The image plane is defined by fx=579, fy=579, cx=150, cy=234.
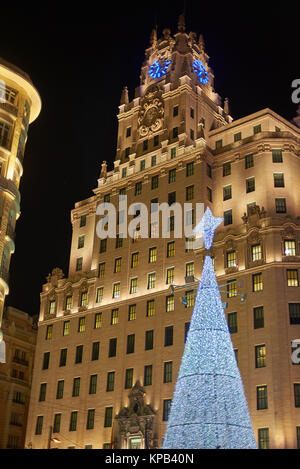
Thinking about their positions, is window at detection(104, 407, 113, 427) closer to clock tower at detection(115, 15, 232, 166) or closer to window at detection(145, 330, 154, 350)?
window at detection(145, 330, 154, 350)

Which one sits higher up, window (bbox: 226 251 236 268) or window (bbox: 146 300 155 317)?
window (bbox: 226 251 236 268)

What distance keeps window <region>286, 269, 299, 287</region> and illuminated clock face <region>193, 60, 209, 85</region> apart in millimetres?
33040

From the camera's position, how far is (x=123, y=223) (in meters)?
67.4

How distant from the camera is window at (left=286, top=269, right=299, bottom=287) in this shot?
52500 mm

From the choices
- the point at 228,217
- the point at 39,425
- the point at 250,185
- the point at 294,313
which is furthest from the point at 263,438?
the point at 39,425

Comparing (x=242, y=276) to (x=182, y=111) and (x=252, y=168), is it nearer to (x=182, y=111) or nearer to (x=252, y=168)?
(x=252, y=168)

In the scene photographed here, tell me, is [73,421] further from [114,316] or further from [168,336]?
[168,336]

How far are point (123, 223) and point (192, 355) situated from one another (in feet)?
112

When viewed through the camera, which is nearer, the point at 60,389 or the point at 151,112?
the point at 60,389

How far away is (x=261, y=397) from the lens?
162 ft

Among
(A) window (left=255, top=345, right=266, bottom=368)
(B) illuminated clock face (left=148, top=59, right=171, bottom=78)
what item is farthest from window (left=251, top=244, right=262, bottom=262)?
(B) illuminated clock face (left=148, top=59, right=171, bottom=78)

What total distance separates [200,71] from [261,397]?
4433 centimetres

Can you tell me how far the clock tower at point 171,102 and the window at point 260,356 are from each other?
25.4 meters

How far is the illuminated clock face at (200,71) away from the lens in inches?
2975
